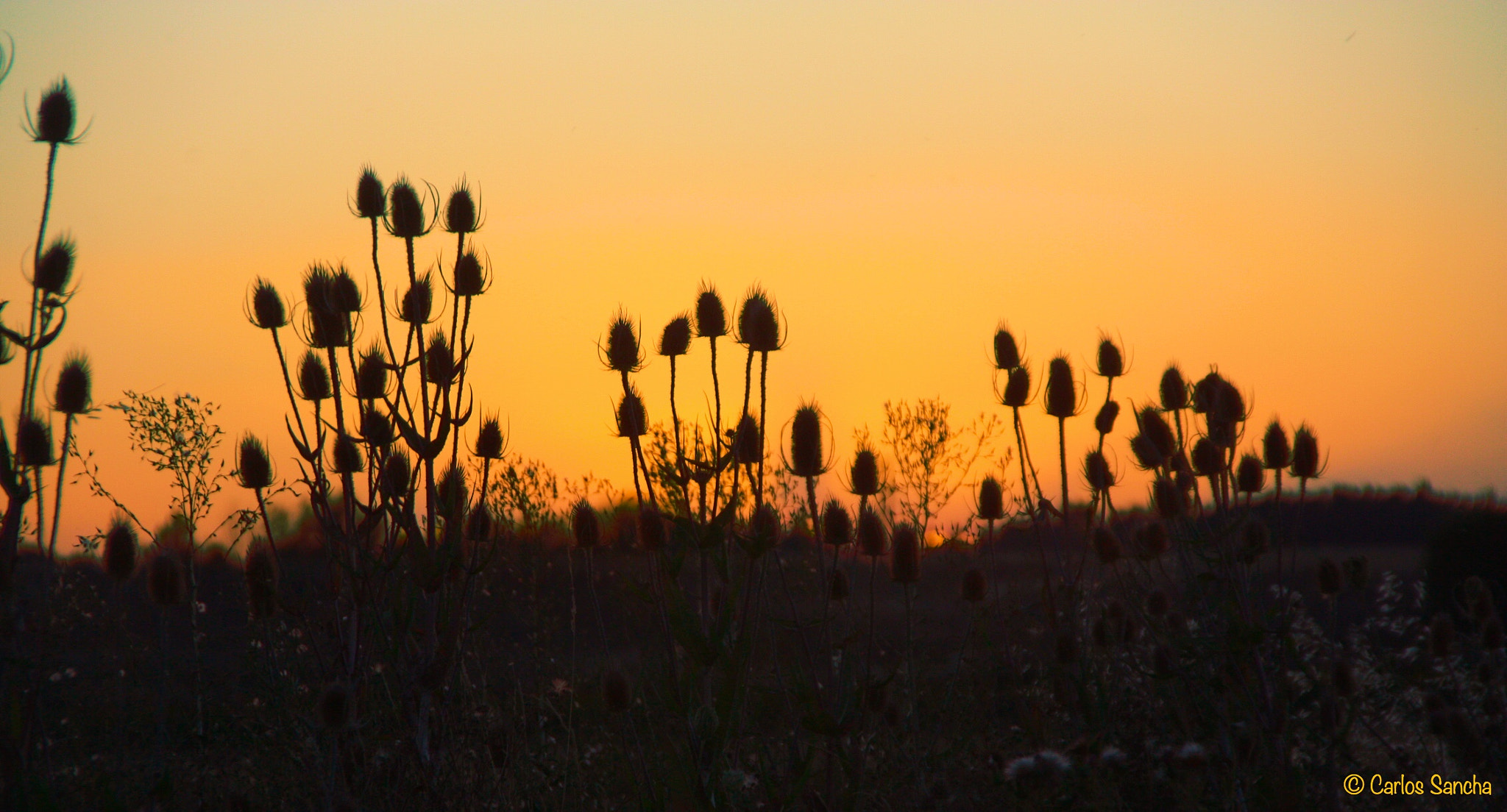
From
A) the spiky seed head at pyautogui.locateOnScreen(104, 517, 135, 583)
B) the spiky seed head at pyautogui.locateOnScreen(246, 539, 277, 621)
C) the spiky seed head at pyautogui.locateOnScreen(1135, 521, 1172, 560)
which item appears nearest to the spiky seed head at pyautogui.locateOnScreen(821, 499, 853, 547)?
the spiky seed head at pyautogui.locateOnScreen(1135, 521, 1172, 560)

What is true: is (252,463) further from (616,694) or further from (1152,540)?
(1152,540)

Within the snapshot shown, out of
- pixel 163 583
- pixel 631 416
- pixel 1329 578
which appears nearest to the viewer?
pixel 631 416

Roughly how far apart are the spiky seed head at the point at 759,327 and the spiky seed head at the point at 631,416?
50 cm

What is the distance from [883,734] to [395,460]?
275cm

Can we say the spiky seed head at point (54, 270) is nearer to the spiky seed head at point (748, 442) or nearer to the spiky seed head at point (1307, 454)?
the spiky seed head at point (748, 442)

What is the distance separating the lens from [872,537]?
16.1 ft

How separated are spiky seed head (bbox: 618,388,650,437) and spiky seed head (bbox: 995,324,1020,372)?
92.6 inches

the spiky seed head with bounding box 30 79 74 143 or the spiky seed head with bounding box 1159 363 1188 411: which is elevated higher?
the spiky seed head with bounding box 30 79 74 143

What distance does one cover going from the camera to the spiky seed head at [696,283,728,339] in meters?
4.18

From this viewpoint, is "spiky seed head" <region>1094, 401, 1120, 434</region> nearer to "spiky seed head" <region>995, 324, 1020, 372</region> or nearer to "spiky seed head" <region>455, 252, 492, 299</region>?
"spiky seed head" <region>995, 324, 1020, 372</region>

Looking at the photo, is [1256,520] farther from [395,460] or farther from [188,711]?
[188,711]

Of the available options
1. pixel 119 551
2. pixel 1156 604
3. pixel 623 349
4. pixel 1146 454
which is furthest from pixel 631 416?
pixel 1156 604

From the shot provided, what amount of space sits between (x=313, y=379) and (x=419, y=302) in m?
0.84

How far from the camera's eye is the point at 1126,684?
22.6 ft
